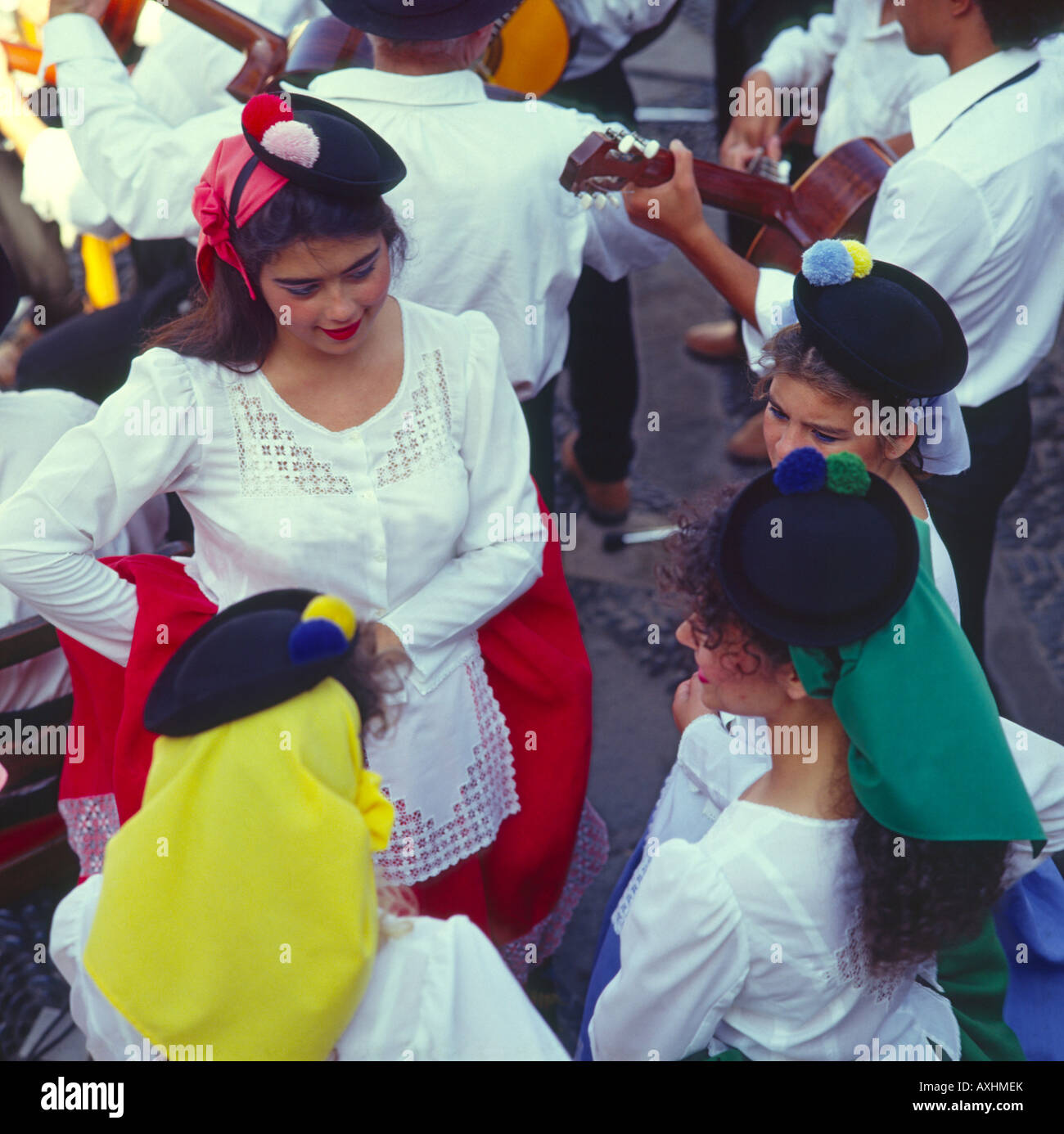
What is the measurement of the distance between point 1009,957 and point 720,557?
923 mm

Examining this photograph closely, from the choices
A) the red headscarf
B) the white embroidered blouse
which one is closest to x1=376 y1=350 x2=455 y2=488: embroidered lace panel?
the white embroidered blouse

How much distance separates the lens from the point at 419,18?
7.95ft

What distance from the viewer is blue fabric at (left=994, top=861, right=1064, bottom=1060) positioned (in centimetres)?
191

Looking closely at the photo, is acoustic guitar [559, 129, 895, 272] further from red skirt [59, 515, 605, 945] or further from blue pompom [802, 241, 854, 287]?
red skirt [59, 515, 605, 945]

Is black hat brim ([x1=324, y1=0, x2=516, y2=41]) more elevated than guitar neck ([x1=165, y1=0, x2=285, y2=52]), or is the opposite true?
black hat brim ([x1=324, y1=0, x2=516, y2=41])

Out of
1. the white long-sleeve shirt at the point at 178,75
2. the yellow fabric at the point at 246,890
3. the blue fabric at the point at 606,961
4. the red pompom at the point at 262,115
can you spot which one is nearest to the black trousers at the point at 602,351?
the white long-sleeve shirt at the point at 178,75

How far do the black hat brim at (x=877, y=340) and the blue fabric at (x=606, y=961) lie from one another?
0.87 m

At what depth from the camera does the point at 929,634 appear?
1509 mm

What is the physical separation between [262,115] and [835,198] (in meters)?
1.56

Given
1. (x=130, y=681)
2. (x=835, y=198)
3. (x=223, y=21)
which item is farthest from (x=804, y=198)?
(x=130, y=681)

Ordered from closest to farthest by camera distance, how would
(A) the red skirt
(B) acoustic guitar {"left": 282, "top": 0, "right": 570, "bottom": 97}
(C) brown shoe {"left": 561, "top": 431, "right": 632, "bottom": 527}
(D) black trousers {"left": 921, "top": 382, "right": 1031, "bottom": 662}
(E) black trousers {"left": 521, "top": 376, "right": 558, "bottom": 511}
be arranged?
(A) the red skirt, (D) black trousers {"left": 921, "top": 382, "right": 1031, "bottom": 662}, (E) black trousers {"left": 521, "top": 376, "right": 558, "bottom": 511}, (B) acoustic guitar {"left": 282, "top": 0, "right": 570, "bottom": 97}, (C) brown shoe {"left": 561, "top": 431, "right": 632, "bottom": 527}

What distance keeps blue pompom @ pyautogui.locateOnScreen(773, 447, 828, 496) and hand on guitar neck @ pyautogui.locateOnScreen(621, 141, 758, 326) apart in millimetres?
1253
